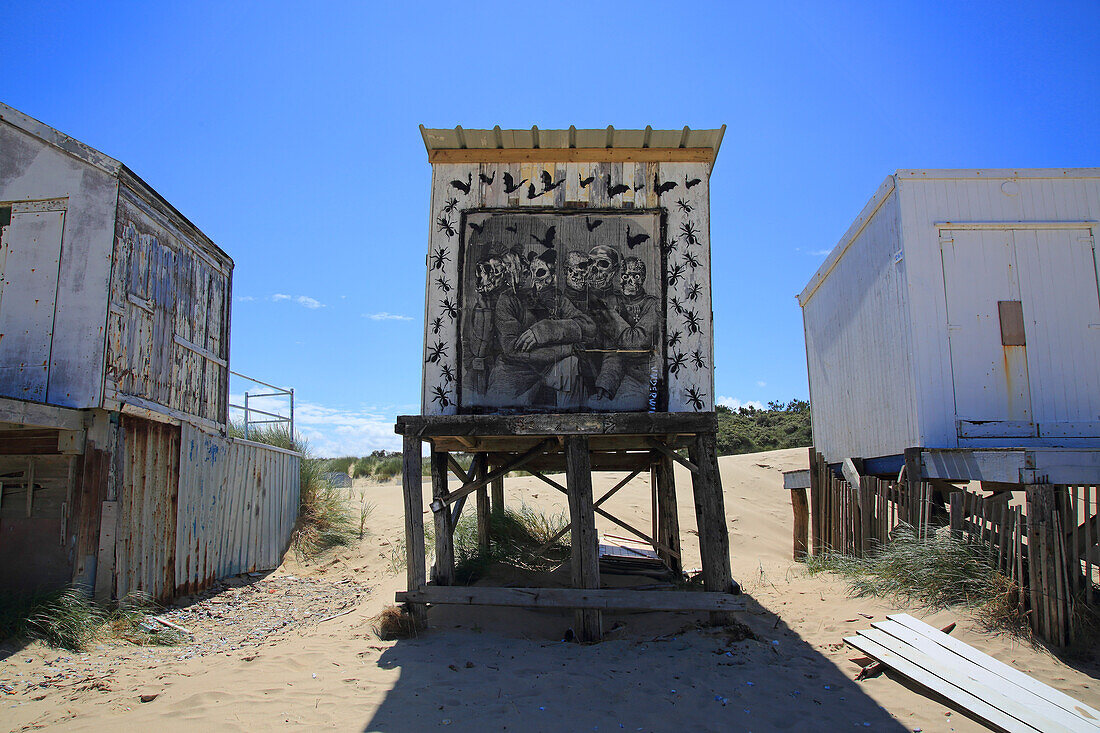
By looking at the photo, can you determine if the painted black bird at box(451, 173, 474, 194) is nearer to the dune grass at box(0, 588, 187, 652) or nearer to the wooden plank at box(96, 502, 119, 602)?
the wooden plank at box(96, 502, 119, 602)

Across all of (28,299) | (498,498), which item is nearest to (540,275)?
(28,299)

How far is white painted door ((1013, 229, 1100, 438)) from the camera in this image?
8.35m

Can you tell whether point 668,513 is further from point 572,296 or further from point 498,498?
point 572,296

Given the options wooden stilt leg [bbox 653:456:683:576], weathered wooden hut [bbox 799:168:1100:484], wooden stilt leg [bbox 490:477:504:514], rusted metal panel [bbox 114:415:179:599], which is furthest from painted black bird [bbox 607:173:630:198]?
wooden stilt leg [bbox 490:477:504:514]

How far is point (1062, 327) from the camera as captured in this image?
8.51 m

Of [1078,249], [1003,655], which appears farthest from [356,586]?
[1078,249]

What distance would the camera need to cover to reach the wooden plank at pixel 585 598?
671cm

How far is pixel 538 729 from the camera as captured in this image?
186 inches

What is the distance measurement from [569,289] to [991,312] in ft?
17.1

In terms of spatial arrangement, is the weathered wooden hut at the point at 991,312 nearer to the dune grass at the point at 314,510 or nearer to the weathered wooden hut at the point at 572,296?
the weathered wooden hut at the point at 572,296

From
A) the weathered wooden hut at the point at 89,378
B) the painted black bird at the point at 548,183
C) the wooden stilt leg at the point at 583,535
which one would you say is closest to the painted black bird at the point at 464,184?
the painted black bird at the point at 548,183

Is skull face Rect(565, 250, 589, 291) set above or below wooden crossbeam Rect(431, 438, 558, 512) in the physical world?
above

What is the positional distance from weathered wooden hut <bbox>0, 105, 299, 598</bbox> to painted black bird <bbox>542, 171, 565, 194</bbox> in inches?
202

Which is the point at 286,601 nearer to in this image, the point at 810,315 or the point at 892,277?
the point at 892,277
